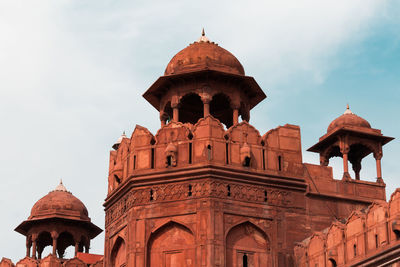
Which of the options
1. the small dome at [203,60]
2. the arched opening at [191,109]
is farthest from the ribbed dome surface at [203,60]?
the arched opening at [191,109]

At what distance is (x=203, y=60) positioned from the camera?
27203 millimetres

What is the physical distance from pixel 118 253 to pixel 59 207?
35.7 feet

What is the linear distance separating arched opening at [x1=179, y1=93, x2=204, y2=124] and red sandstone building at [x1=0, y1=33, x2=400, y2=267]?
6.71ft

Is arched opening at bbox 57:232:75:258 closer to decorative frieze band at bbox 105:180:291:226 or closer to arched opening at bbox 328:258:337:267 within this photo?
decorative frieze band at bbox 105:180:291:226

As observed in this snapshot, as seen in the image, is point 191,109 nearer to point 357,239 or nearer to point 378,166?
point 378,166

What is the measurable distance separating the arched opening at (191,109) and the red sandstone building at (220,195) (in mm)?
2045

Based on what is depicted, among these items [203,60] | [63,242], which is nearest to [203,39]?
[203,60]

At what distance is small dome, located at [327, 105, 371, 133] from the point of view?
28078mm

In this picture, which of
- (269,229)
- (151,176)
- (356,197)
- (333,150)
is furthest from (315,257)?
(333,150)

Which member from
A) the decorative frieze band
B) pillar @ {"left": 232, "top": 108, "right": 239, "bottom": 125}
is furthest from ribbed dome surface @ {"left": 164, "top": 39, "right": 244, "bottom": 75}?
the decorative frieze band

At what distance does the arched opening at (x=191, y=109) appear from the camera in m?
29.5

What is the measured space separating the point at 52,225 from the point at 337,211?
14467 mm

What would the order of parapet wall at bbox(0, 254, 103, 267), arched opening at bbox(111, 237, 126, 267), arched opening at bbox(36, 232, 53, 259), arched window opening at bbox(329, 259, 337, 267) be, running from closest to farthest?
arched window opening at bbox(329, 259, 337, 267), arched opening at bbox(111, 237, 126, 267), parapet wall at bbox(0, 254, 103, 267), arched opening at bbox(36, 232, 53, 259)

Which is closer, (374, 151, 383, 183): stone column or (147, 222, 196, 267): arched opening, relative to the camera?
(147, 222, 196, 267): arched opening
